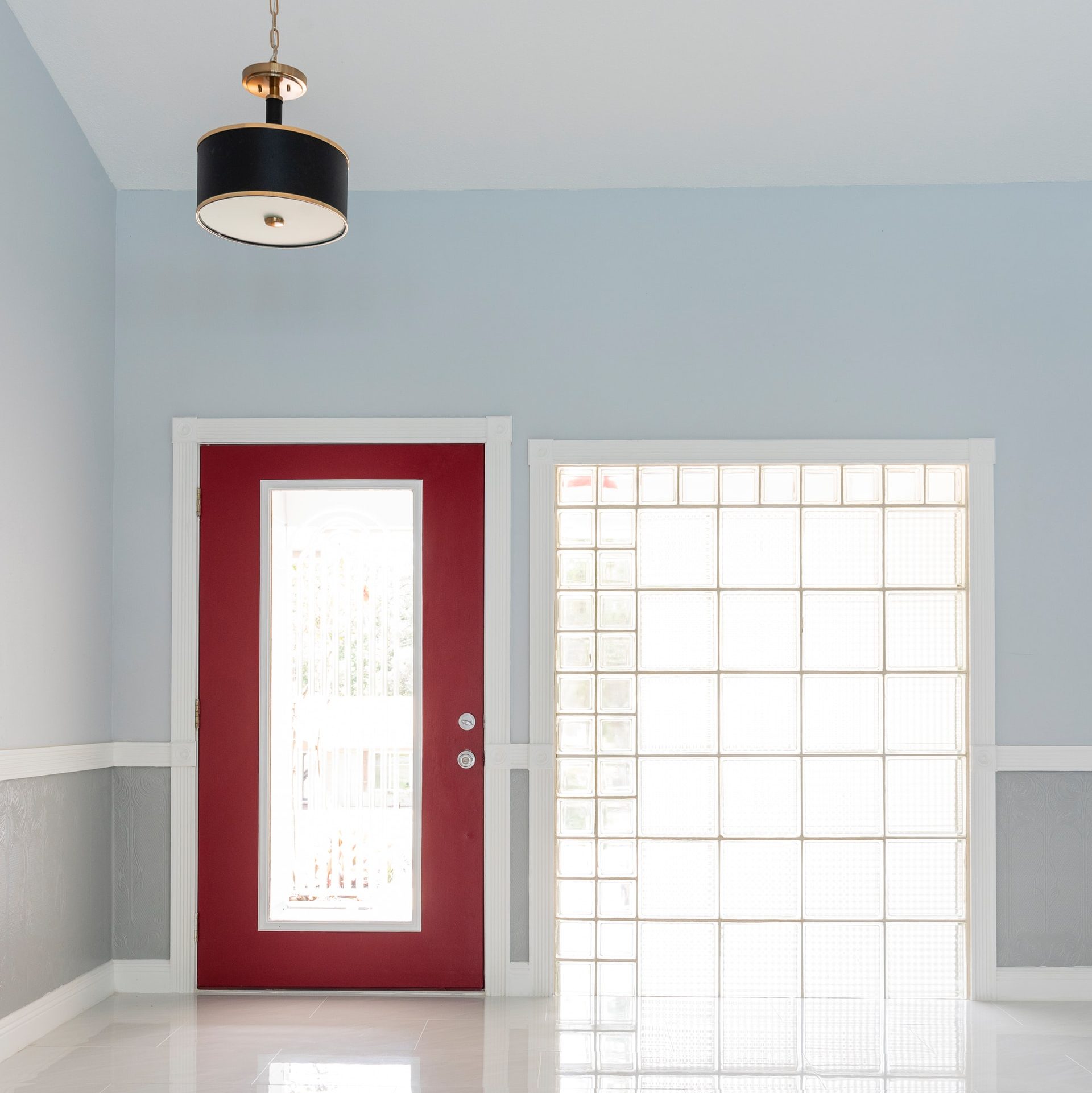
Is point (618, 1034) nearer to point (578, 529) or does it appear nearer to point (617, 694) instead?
point (617, 694)

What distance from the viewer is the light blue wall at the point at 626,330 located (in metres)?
4.12

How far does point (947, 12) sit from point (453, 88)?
5.18 ft

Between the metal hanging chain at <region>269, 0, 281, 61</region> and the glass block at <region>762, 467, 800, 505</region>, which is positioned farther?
the glass block at <region>762, 467, 800, 505</region>

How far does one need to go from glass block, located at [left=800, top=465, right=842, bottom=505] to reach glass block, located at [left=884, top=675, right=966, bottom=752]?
27.6 inches

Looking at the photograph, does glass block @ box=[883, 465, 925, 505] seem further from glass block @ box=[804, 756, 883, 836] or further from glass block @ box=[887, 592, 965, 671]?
glass block @ box=[804, 756, 883, 836]

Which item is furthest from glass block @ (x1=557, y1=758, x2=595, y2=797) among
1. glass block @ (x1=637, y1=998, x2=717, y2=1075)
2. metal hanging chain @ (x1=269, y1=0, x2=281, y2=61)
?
metal hanging chain @ (x1=269, y1=0, x2=281, y2=61)

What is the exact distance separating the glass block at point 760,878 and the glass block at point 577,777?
1.73 ft

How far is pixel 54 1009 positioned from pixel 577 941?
1.77m

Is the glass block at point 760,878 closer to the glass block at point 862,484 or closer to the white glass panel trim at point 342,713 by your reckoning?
the white glass panel trim at point 342,713

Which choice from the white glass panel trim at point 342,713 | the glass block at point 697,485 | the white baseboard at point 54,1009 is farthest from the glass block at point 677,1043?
the white baseboard at point 54,1009

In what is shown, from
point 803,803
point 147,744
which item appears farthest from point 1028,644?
point 147,744

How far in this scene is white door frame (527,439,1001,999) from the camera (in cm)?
401

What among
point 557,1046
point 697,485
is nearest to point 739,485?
point 697,485

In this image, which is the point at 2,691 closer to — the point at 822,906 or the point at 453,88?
the point at 453,88
